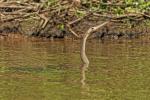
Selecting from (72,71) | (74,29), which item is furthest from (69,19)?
(72,71)

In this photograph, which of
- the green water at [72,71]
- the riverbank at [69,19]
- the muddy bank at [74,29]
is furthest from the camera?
the riverbank at [69,19]

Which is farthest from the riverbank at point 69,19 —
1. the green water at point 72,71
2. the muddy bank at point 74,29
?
the green water at point 72,71

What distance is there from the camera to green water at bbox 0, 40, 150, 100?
11266 mm

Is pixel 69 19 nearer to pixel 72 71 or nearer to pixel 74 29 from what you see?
pixel 74 29

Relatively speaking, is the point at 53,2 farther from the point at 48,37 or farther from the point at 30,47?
the point at 30,47

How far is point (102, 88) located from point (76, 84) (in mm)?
595

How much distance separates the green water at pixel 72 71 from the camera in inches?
444

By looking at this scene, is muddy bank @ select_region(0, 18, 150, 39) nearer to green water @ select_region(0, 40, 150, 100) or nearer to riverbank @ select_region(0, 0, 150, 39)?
riverbank @ select_region(0, 0, 150, 39)

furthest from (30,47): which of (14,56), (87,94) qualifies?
(87,94)

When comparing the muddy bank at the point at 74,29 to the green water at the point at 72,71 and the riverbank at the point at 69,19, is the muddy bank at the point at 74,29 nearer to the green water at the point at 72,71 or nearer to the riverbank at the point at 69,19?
the riverbank at the point at 69,19

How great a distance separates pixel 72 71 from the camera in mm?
13609

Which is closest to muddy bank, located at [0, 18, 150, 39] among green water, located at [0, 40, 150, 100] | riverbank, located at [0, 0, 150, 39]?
riverbank, located at [0, 0, 150, 39]

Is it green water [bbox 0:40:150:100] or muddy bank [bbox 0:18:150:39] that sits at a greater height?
muddy bank [bbox 0:18:150:39]

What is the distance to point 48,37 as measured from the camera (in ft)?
64.3
